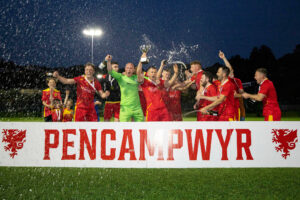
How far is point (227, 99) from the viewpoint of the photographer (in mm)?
7598

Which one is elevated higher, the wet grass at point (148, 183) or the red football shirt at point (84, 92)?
the red football shirt at point (84, 92)

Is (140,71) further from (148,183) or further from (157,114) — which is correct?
(148,183)

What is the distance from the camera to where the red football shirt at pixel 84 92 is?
7678 millimetres

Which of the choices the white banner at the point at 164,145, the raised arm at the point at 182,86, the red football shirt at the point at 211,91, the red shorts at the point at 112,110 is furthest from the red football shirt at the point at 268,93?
the red shorts at the point at 112,110

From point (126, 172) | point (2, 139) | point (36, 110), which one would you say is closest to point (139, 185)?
point (126, 172)

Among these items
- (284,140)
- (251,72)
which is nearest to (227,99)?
(284,140)

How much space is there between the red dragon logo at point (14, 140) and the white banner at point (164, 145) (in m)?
0.02

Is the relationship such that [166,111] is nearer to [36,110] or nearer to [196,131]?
[196,131]

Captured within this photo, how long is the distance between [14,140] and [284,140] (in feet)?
16.9

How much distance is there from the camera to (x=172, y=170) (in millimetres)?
6242

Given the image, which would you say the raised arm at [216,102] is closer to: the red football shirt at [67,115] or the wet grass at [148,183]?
the wet grass at [148,183]

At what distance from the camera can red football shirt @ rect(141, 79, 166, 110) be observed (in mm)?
7900

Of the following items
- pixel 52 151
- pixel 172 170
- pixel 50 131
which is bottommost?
pixel 172 170

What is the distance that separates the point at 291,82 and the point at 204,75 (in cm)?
5046
